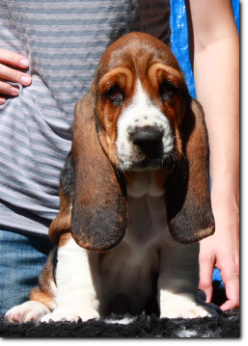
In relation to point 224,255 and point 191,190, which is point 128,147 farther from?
point 224,255

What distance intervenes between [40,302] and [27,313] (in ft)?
0.82

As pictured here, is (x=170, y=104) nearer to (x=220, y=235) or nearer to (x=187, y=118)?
(x=187, y=118)

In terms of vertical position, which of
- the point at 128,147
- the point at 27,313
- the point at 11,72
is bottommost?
the point at 27,313

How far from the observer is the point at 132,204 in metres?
3.08

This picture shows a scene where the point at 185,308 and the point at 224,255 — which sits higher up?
the point at 224,255

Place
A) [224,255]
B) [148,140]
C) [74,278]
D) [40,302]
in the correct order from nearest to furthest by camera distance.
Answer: [148,140] < [74,278] < [40,302] < [224,255]

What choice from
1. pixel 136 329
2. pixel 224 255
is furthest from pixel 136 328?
pixel 224 255

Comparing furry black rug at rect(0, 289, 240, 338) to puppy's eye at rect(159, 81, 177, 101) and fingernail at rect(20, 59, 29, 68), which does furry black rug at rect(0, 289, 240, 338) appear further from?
fingernail at rect(20, 59, 29, 68)

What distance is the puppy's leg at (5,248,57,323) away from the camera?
3.13 meters

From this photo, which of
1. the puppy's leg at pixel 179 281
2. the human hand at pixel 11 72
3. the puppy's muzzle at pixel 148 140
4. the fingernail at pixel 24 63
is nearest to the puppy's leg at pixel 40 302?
the puppy's leg at pixel 179 281

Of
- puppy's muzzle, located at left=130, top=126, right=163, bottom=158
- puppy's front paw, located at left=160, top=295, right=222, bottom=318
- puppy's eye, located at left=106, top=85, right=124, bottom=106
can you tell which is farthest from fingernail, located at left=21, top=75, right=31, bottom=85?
puppy's front paw, located at left=160, top=295, right=222, bottom=318

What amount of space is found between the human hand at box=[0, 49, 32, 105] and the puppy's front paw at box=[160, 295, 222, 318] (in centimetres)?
194

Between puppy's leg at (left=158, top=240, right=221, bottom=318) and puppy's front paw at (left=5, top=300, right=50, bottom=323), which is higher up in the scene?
puppy's leg at (left=158, top=240, right=221, bottom=318)

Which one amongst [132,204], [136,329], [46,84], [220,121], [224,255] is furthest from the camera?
[220,121]
